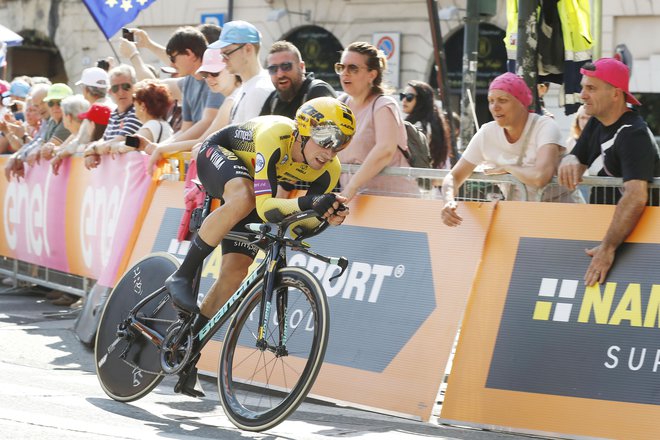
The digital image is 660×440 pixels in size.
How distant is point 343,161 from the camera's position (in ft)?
27.2

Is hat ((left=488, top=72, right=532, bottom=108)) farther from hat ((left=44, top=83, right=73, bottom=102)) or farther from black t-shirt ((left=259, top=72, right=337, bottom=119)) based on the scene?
hat ((left=44, top=83, right=73, bottom=102))

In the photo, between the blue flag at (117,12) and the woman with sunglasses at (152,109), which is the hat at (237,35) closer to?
the woman with sunglasses at (152,109)

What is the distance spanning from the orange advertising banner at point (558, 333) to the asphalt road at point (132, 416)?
24 cm

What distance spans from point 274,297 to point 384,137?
2.06 metres

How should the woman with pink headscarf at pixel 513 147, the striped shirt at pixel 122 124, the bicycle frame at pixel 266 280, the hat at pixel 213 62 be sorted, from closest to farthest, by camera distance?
1. the bicycle frame at pixel 266 280
2. the woman with pink headscarf at pixel 513 147
3. the hat at pixel 213 62
4. the striped shirt at pixel 122 124

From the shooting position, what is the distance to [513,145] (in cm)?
728

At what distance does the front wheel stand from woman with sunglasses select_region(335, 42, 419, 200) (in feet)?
5.42

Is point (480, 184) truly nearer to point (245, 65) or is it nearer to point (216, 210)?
point (216, 210)

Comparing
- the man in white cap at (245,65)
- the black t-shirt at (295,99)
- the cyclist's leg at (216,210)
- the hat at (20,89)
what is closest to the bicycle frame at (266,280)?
the cyclist's leg at (216,210)

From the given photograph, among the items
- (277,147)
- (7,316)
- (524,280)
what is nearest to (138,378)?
(277,147)

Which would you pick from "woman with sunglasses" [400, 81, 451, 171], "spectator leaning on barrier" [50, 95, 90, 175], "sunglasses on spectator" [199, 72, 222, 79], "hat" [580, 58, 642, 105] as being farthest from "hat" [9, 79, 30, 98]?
"hat" [580, 58, 642, 105]

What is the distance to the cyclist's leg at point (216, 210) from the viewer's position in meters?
6.51

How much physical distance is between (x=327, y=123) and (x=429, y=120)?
3.97m

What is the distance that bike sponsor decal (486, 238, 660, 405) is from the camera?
6.27 m
